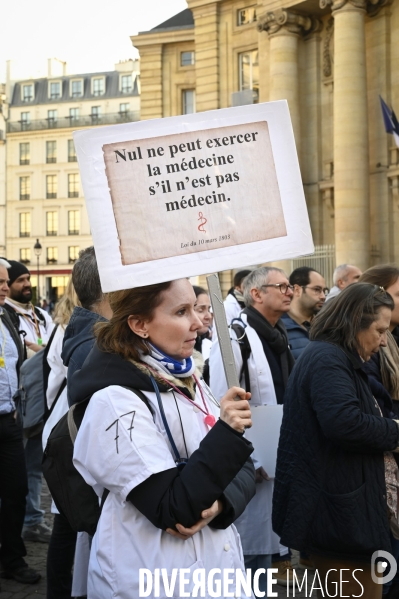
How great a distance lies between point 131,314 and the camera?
2.78m

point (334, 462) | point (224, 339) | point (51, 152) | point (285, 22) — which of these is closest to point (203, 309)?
point (334, 462)

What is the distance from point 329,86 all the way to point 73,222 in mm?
51679

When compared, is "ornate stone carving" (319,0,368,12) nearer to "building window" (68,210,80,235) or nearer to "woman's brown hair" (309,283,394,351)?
"woman's brown hair" (309,283,394,351)

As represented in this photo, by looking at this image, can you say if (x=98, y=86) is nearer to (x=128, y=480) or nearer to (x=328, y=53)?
(x=328, y=53)

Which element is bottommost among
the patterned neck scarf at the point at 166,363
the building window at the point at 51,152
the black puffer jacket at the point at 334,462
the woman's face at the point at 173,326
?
the black puffer jacket at the point at 334,462

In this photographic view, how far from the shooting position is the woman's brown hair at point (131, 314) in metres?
2.75

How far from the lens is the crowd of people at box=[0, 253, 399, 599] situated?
2.54 metres

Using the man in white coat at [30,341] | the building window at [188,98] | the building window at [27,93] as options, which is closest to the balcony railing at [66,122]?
the building window at [27,93]

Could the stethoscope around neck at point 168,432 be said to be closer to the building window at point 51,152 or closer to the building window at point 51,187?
the building window at point 51,187

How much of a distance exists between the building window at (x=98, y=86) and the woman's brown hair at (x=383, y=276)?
76.2 meters

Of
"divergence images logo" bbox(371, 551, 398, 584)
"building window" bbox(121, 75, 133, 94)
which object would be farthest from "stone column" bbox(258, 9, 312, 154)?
"building window" bbox(121, 75, 133, 94)

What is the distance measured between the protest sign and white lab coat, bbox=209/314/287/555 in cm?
262

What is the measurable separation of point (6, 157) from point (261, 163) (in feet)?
254

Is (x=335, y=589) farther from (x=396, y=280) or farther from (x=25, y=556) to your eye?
(x=25, y=556)
